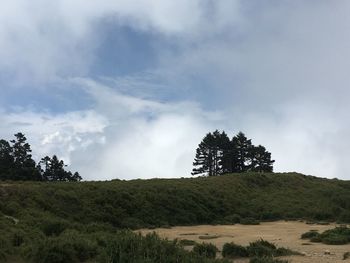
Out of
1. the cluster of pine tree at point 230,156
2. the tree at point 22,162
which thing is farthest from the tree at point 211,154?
the tree at point 22,162

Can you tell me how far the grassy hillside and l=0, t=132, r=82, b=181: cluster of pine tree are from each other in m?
19.8

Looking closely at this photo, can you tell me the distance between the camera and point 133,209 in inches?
1362

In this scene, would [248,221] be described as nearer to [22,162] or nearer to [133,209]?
[133,209]

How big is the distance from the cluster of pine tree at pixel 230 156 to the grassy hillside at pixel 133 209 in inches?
743

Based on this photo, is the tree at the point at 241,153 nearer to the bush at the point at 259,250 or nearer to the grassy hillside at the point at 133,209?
the grassy hillside at the point at 133,209

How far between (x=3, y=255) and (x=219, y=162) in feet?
221

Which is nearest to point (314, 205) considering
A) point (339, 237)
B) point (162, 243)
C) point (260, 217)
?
point (260, 217)

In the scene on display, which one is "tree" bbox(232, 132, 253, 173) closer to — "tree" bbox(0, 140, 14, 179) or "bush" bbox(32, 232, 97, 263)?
"tree" bbox(0, 140, 14, 179)

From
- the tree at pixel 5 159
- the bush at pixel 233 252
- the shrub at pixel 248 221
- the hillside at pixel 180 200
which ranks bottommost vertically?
the bush at pixel 233 252

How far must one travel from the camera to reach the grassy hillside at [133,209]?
12.9 meters

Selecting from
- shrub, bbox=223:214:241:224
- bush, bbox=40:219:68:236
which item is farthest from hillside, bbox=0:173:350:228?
bush, bbox=40:219:68:236

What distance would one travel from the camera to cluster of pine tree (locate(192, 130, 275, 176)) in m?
77.7

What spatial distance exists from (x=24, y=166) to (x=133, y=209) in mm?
29931

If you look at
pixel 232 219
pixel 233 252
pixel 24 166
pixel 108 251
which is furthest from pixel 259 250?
pixel 24 166
